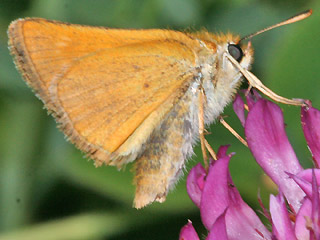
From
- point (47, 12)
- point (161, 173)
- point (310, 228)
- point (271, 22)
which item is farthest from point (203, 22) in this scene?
point (310, 228)

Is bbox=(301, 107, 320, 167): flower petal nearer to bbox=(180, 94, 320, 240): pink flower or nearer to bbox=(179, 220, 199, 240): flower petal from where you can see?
bbox=(180, 94, 320, 240): pink flower

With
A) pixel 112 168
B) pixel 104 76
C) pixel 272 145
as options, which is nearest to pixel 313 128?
pixel 272 145

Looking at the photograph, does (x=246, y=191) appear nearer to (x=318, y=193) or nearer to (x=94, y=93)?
(x=94, y=93)

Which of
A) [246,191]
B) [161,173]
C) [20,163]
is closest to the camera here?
[161,173]

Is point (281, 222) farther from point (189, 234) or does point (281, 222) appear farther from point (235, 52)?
point (235, 52)

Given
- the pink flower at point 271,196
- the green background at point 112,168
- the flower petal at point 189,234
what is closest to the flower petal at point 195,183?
the pink flower at point 271,196

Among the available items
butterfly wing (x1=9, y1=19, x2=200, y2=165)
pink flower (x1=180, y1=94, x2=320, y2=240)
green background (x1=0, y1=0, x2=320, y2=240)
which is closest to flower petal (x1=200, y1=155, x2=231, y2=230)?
pink flower (x1=180, y1=94, x2=320, y2=240)
